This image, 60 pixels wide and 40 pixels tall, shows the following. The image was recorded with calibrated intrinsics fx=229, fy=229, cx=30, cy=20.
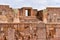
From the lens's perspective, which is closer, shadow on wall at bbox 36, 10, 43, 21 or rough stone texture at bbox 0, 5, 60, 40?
rough stone texture at bbox 0, 5, 60, 40

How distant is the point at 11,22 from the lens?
1173cm

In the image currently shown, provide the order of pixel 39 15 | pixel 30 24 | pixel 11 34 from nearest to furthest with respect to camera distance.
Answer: pixel 11 34 → pixel 30 24 → pixel 39 15

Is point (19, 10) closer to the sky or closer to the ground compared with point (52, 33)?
closer to the sky

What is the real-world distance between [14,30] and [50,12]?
218cm

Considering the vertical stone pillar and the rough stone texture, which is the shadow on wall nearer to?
the rough stone texture

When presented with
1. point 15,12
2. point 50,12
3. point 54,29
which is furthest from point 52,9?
point 15,12

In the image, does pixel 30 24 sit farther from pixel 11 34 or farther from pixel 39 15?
pixel 11 34

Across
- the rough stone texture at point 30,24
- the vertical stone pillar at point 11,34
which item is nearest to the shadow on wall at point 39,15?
the rough stone texture at point 30,24

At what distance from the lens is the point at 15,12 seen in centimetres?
1198

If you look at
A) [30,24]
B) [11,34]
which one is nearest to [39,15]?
[30,24]

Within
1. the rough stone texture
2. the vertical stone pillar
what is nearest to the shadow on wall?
the rough stone texture

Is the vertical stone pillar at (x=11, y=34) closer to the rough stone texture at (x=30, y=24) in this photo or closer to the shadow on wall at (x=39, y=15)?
the rough stone texture at (x=30, y=24)

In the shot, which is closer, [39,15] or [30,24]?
[30,24]

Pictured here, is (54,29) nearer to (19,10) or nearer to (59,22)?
(59,22)
